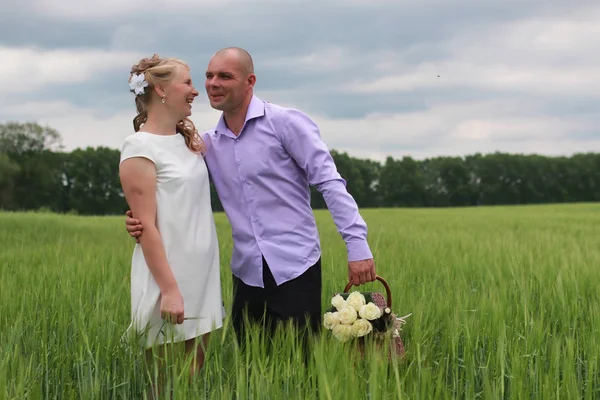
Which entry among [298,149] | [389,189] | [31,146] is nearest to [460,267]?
[298,149]

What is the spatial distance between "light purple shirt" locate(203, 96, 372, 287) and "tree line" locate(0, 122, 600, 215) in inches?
1887

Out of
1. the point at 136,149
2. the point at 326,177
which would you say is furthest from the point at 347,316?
the point at 136,149

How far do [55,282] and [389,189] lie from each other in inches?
2448

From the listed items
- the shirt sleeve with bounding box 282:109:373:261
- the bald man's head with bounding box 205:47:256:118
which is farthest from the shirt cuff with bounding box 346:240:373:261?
the bald man's head with bounding box 205:47:256:118

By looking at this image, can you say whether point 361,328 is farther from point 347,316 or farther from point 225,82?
point 225,82

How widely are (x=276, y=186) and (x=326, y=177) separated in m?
0.26

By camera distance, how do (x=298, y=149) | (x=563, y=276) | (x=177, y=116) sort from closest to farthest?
(x=177, y=116)
(x=298, y=149)
(x=563, y=276)

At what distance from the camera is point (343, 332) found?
2.89 m

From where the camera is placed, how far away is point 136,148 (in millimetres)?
2514

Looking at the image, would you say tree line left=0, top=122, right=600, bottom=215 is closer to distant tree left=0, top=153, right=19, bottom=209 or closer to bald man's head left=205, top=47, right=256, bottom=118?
distant tree left=0, top=153, right=19, bottom=209

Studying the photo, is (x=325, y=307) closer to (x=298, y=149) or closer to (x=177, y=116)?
(x=298, y=149)

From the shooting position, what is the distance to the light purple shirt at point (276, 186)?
3051mm

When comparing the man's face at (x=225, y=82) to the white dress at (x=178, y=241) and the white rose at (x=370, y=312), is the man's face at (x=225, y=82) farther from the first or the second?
the white rose at (x=370, y=312)

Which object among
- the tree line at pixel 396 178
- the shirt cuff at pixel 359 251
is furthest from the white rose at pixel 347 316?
the tree line at pixel 396 178
